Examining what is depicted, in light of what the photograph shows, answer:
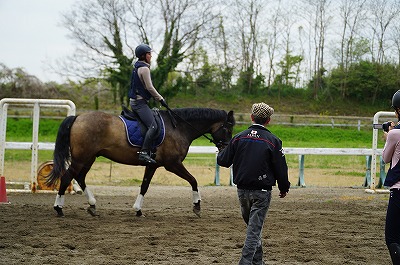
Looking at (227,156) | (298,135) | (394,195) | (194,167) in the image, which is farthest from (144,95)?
(298,135)

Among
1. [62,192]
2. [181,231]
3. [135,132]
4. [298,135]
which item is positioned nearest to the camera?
[181,231]

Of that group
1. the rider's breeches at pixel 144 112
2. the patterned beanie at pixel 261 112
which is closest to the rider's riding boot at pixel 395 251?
the patterned beanie at pixel 261 112

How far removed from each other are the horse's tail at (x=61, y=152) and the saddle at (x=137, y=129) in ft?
3.26

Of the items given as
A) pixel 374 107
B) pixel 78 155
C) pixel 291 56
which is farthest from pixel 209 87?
pixel 78 155

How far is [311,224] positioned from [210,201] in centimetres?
361

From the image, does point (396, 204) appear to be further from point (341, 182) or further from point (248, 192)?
point (341, 182)

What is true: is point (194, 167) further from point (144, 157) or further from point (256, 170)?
point (256, 170)

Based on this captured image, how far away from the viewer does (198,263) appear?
635 centimetres

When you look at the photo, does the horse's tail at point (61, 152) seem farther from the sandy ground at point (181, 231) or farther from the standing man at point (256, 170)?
the standing man at point (256, 170)

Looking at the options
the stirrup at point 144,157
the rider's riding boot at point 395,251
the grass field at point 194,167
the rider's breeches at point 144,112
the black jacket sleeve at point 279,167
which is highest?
the rider's breeches at point 144,112

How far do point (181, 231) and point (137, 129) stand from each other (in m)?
2.49

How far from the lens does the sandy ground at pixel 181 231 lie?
6734mm

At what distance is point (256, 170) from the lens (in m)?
5.70

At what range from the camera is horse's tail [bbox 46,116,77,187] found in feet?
32.7
